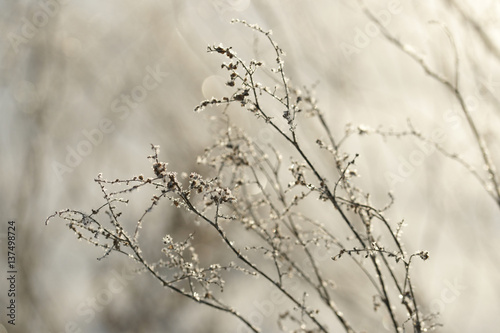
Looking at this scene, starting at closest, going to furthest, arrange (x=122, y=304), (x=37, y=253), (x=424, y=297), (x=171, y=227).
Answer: (x=424, y=297) → (x=37, y=253) → (x=122, y=304) → (x=171, y=227)

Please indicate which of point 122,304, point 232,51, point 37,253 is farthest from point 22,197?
point 232,51

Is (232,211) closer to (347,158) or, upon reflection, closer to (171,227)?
(347,158)

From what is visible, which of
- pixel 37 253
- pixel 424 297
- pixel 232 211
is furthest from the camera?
pixel 37 253

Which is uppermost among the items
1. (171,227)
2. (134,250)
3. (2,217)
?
(171,227)

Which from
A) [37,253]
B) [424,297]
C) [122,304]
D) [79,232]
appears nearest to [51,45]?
[37,253]

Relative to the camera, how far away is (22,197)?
4859 millimetres

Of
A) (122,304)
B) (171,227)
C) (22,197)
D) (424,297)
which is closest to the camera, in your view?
(424,297)

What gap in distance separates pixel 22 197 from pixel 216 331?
372cm

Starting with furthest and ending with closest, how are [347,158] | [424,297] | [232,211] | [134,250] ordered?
[424,297], [232,211], [347,158], [134,250]

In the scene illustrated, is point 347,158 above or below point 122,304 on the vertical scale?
below

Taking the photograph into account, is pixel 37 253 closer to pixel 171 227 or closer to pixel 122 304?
pixel 122 304

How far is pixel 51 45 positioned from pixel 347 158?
4.77m

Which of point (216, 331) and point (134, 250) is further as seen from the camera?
point (216, 331)

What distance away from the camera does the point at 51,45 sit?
211 inches
